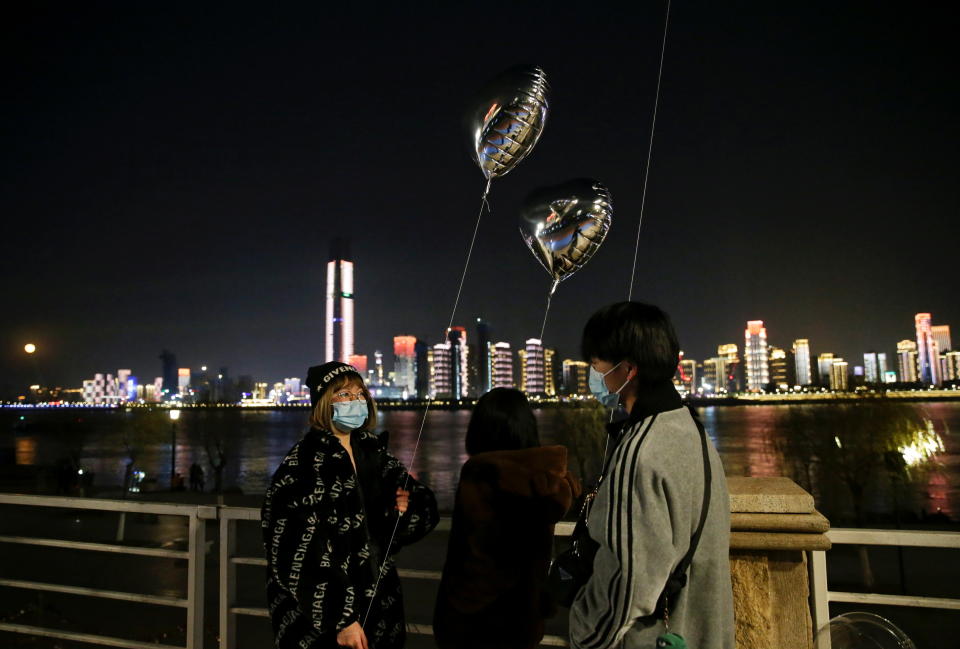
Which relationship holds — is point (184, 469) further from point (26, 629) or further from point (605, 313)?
point (605, 313)

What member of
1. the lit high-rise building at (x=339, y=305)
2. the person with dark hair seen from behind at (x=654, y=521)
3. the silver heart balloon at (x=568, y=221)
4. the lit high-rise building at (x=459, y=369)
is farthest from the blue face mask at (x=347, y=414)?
the lit high-rise building at (x=339, y=305)

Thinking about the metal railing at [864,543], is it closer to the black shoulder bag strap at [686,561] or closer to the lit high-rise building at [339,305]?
the black shoulder bag strap at [686,561]

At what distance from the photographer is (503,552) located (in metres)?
2.29

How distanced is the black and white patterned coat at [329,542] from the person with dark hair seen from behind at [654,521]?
43.5 inches

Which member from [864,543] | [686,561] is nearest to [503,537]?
[686,561]

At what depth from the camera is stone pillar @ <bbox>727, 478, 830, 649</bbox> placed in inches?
86.6

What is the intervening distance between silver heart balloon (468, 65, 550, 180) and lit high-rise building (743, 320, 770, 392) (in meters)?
174

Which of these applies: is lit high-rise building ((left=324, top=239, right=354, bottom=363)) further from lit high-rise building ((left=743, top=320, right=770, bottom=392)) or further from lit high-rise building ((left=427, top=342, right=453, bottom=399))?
lit high-rise building ((left=743, top=320, right=770, bottom=392))

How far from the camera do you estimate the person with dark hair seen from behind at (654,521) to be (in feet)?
4.89

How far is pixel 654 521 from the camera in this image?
1.48 meters

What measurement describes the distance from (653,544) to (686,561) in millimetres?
182

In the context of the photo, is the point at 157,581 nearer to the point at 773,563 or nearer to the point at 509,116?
the point at 509,116

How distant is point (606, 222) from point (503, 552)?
3.38 meters

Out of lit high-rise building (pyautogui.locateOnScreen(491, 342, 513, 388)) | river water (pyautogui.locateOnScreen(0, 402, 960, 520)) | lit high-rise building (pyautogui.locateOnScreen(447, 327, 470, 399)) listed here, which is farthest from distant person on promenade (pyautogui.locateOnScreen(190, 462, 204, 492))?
lit high-rise building (pyautogui.locateOnScreen(447, 327, 470, 399))
